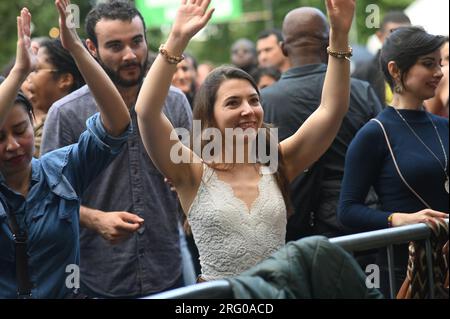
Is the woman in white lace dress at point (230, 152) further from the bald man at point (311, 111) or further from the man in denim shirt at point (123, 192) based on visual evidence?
the bald man at point (311, 111)

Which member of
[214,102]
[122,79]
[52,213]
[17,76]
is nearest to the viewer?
[17,76]

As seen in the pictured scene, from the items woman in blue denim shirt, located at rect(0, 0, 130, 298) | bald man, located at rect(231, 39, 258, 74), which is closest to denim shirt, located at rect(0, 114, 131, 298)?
woman in blue denim shirt, located at rect(0, 0, 130, 298)

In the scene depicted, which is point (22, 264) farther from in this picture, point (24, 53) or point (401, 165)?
point (401, 165)

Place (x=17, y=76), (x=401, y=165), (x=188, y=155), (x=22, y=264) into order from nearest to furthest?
1. (x=17, y=76)
2. (x=22, y=264)
3. (x=188, y=155)
4. (x=401, y=165)

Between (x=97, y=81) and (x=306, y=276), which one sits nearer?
(x=306, y=276)

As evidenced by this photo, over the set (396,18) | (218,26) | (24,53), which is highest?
(218,26)

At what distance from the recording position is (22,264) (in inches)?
141

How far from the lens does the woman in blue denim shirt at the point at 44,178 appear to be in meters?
3.54

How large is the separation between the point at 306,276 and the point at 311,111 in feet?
7.27

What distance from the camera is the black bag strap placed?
140 inches

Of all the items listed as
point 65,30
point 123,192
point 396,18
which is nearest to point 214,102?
point 65,30

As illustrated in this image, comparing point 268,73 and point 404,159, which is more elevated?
point 268,73

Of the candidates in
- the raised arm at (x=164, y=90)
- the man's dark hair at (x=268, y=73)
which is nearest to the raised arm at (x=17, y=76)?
the raised arm at (x=164, y=90)

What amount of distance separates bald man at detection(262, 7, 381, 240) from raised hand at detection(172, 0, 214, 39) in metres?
1.76
